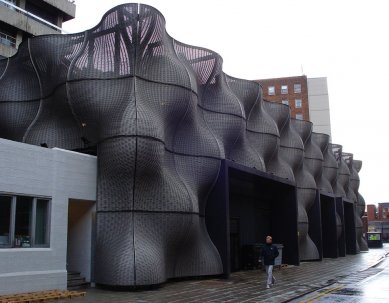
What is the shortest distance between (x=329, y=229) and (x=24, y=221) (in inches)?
1080

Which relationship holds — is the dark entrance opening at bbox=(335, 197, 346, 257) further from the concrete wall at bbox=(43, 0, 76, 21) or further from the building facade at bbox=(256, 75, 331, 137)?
the building facade at bbox=(256, 75, 331, 137)

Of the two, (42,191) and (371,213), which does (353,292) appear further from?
(371,213)

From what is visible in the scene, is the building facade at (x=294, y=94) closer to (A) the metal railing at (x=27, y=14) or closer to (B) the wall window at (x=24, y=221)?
(A) the metal railing at (x=27, y=14)

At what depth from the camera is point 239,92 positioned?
81.6 ft

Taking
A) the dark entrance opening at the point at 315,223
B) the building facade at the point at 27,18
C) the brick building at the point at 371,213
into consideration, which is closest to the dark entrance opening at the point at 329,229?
the dark entrance opening at the point at 315,223

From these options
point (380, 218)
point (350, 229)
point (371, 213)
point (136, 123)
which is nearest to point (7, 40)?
point (136, 123)

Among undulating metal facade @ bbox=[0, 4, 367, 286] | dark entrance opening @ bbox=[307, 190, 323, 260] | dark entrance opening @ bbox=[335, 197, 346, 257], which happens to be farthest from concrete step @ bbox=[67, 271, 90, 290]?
dark entrance opening @ bbox=[335, 197, 346, 257]

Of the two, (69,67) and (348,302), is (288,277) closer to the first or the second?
(348,302)

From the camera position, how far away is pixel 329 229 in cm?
3603

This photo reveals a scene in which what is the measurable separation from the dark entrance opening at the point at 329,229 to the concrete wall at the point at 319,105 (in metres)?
44.5

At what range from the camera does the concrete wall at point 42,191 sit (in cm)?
1328

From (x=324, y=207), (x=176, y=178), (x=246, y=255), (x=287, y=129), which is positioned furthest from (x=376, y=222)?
(x=176, y=178)

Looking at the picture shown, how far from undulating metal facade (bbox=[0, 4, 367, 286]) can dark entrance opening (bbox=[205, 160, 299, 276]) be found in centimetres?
44

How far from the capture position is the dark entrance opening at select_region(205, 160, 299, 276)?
64.5 ft
